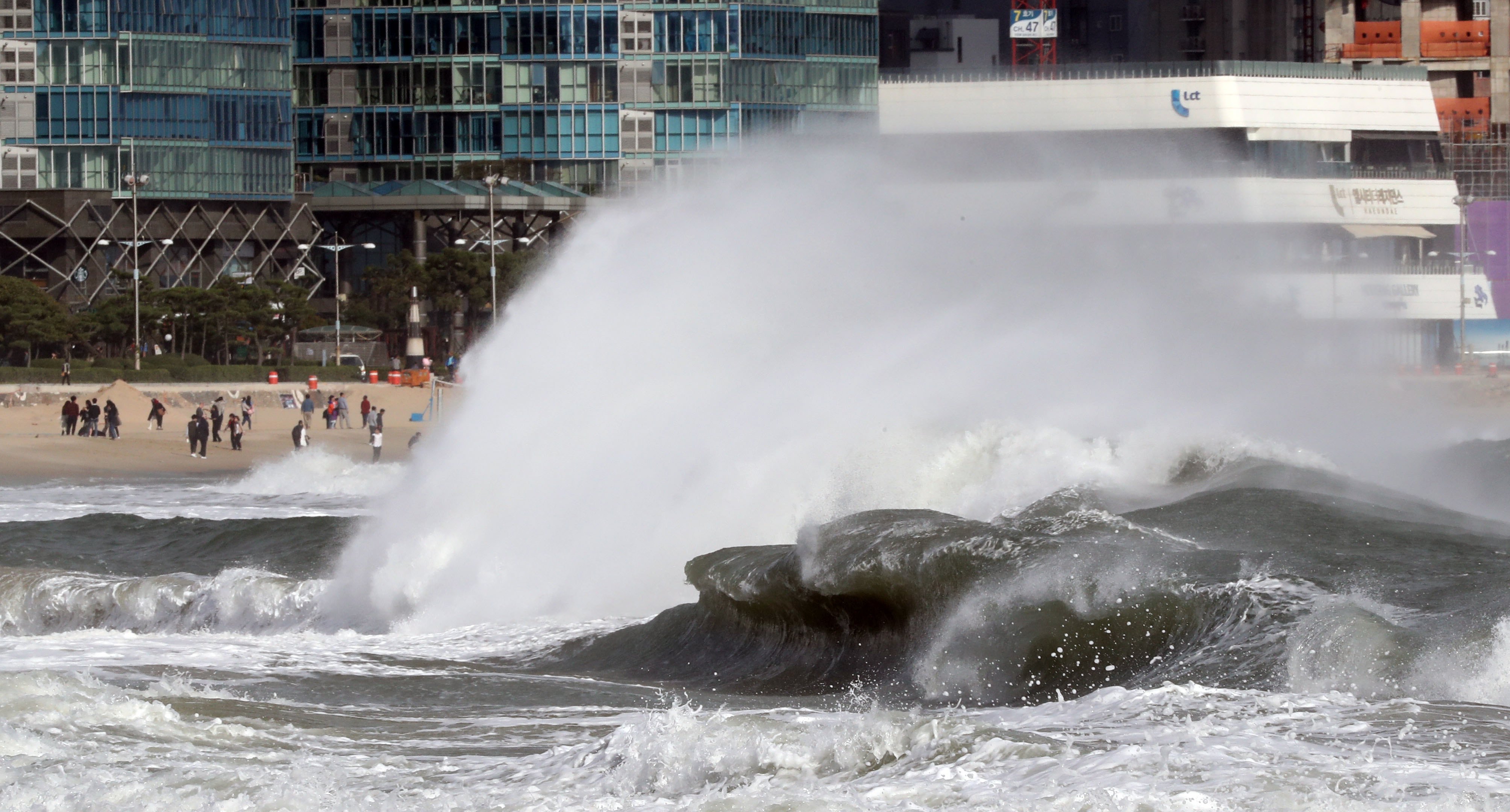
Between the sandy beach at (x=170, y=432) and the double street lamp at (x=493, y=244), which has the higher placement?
the double street lamp at (x=493, y=244)

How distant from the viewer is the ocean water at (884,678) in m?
7.90

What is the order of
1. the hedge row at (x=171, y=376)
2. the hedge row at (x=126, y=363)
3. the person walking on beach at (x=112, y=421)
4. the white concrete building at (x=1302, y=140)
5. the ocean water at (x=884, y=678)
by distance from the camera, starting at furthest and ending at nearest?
the white concrete building at (x=1302, y=140), the hedge row at (x=126, y=363), the hedge row at (x=171, y=376), the person walking on beach at (x=112, y=421), the ocean water at (x=884, y=678)

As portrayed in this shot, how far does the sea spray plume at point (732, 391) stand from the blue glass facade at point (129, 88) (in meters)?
60.0

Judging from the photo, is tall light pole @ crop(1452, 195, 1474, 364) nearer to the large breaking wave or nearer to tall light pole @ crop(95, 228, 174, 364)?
tall light pole @ crop(95, 228, 174, 364)

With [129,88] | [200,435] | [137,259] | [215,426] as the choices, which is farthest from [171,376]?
[129,88]

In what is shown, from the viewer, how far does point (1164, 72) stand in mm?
82062

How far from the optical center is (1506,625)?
372 inches

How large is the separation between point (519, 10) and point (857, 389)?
70.9 metres

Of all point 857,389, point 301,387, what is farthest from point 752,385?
point 301,387

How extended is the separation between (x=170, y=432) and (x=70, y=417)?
3.15 metres

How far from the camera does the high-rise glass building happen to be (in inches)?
3349

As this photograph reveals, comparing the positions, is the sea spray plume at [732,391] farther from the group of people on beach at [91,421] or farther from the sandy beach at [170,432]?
the group of people on beach at [91,421]

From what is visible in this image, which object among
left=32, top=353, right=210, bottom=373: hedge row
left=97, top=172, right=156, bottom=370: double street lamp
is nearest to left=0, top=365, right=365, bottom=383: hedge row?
left=32, top=353, right=210, bottom=373: hedge row

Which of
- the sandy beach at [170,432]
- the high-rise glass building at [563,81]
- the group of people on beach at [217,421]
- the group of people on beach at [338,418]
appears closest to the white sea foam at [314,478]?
the group of people on beach at [217,421]
